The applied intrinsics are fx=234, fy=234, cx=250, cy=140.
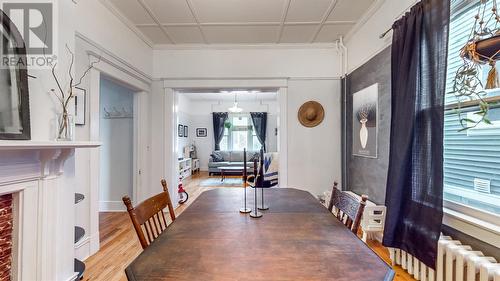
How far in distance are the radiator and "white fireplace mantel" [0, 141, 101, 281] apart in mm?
2450

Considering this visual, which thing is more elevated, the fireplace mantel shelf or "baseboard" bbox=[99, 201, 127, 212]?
the fireplace mantel shelf

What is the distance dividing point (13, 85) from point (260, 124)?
7660 mm

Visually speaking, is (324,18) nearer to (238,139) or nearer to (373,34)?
(373,34)

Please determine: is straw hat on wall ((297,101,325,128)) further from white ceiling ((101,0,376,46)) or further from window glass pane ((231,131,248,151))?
window glass pane ((231,131,248,151))

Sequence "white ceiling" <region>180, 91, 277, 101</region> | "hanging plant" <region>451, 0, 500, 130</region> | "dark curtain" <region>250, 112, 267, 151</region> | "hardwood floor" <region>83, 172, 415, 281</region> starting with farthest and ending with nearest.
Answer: "dark curtain" <region>250, 112, 267, 151</region>, "white ceiling" <region>180, 91, 277, 101</region>, "hardwood floor" <region>83, 172, 415, 281</region>, "hanging plant" <region>451, 0, 500, 130</region>

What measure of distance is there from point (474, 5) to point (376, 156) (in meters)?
1.57

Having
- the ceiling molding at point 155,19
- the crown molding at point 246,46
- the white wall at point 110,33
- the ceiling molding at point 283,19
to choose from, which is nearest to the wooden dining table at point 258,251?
the white wall at point 110,33

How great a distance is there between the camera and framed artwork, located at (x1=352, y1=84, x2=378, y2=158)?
107 inches

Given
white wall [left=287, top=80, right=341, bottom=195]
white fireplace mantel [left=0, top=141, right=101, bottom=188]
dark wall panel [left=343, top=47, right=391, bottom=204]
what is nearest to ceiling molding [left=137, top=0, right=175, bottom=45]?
white fireplace mantel [left=0, top=141, right=101, bottom=188]

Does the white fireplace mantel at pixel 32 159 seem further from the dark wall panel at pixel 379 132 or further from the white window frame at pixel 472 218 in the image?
the dark wall panel at pixel 379 132

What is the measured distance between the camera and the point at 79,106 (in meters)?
2.33

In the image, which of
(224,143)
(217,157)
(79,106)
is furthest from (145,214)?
(224,143)

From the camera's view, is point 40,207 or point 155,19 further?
point 155,19

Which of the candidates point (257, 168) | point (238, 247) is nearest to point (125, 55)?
point (257, 168)
